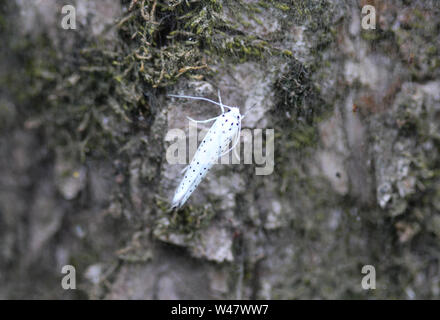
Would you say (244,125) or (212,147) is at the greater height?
(244,125)

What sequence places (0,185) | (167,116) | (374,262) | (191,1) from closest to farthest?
(191,1)
(167,116)
(374,262)
(0,185)

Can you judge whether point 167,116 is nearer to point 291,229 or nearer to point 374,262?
point 291,229
